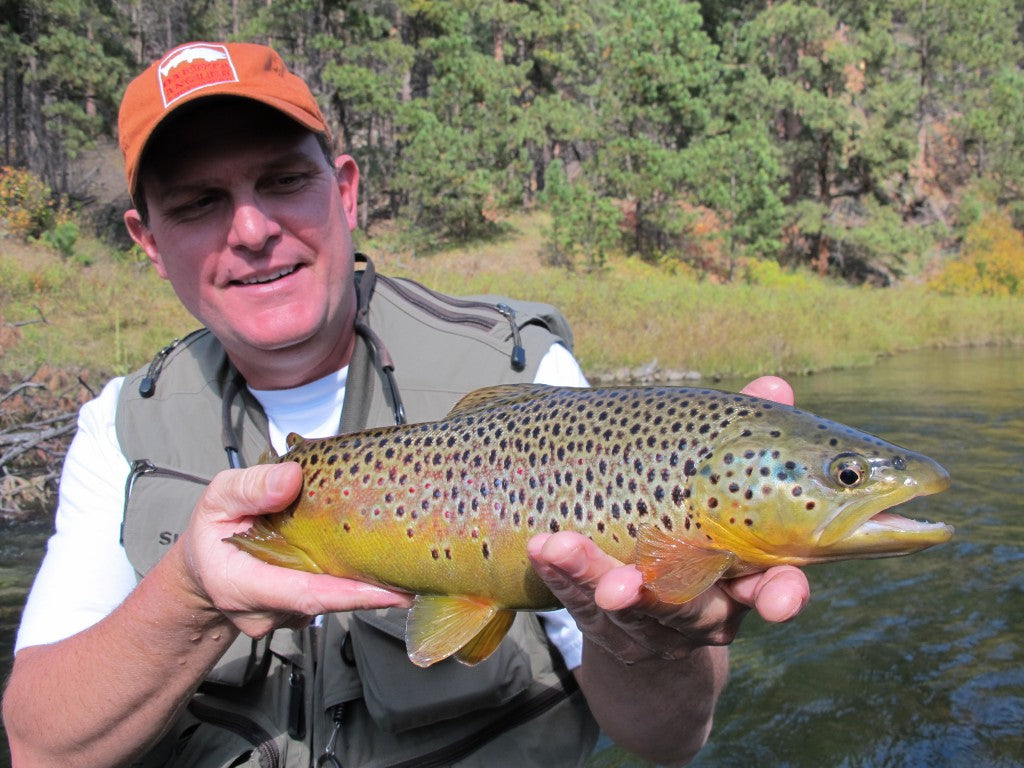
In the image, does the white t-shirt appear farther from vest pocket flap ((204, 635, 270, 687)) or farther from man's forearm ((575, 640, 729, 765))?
vest pocket flap ((204, 635, 270, 687))

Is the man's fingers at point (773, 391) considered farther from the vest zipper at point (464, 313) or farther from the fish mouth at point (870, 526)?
the vest zipper at point (464, 313)

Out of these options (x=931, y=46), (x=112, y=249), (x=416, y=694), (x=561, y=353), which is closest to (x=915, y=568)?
(x=561, y=353)

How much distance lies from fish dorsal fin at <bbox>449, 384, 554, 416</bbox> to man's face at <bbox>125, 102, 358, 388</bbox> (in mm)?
547

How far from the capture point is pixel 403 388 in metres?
2.93

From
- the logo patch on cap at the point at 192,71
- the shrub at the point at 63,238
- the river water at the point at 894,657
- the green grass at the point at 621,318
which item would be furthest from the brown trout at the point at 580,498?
the shrub at the point at 63,238

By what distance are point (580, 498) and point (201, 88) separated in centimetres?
157

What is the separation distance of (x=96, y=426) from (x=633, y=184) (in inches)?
1227

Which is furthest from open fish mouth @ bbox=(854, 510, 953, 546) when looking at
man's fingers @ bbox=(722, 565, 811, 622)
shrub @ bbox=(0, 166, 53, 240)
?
shrub @ bbox=(0, 166, 53, 240)

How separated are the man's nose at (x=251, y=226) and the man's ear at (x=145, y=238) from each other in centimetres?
38

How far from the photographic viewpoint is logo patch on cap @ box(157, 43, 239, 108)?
252cm

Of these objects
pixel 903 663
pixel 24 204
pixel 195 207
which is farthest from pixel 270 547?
pixel 24 204

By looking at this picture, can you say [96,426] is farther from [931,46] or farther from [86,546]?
[931,46]

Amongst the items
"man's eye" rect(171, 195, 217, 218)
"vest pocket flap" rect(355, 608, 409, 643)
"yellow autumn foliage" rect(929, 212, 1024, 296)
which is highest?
"man's eye" rect(171, 195, 217, 218)

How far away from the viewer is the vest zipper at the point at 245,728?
2.64 m
